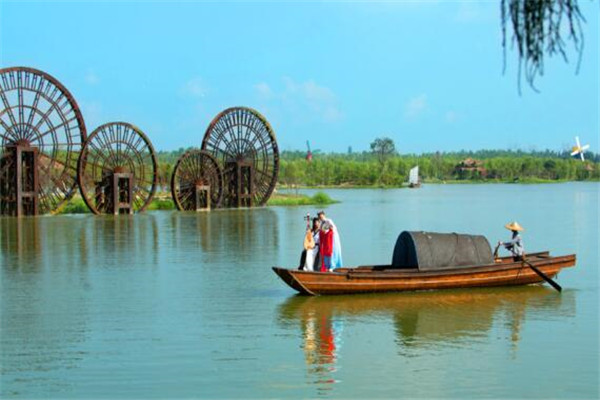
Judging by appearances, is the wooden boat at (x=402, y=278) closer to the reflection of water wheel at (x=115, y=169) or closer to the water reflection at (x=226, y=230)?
the water reflection at (x=226, y=230)

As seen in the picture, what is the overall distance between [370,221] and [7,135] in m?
18.0

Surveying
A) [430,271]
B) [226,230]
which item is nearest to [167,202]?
[226,230]

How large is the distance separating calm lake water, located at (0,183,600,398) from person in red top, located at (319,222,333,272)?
0.73 m

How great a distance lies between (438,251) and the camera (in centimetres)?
1833

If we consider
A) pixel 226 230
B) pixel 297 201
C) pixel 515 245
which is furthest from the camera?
pixel 297 201

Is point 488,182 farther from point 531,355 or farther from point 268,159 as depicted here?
point 531,355

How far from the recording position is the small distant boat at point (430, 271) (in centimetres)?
1748

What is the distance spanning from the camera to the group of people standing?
57.8 ft

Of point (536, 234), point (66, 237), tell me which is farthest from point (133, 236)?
point (536, 234)

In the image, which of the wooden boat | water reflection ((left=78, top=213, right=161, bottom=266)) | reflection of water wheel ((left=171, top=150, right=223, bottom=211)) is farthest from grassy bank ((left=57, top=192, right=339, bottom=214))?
the wooden boat

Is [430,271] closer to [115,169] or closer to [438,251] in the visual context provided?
[438,251]

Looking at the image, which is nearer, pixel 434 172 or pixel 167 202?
pixel 167 202

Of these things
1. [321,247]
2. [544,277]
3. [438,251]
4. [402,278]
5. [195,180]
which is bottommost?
[544,277]

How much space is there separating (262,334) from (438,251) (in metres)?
4.86
